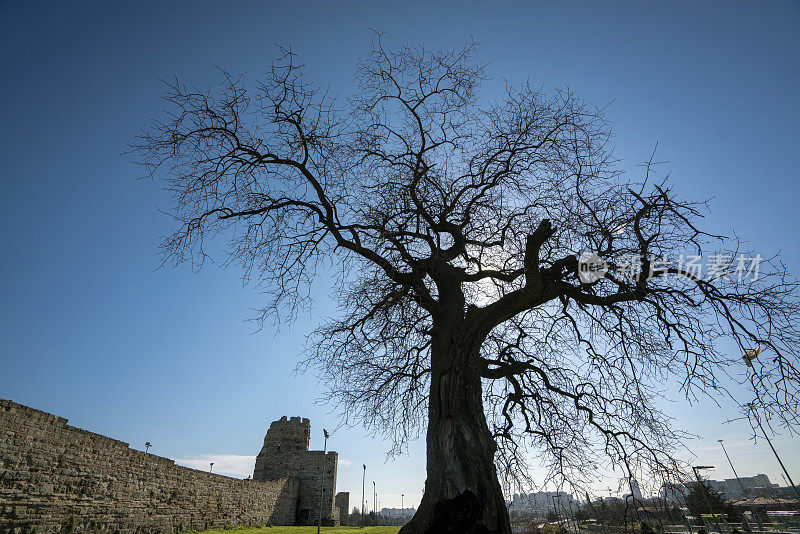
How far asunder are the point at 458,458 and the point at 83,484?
9.51 m

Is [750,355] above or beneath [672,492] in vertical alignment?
above

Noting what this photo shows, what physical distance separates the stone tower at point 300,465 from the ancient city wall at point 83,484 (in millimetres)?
14242

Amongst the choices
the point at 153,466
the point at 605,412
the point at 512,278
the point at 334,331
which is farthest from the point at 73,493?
the point at 605,412

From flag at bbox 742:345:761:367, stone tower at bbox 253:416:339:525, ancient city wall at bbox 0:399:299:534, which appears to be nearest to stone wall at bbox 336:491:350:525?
stone tower at bbox 253:416:339:525

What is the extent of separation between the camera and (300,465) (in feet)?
89.8

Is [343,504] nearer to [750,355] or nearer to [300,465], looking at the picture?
[300,465]

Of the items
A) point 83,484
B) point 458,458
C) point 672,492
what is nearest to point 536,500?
point 672,492

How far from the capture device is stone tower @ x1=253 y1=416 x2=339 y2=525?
26359 millimetres

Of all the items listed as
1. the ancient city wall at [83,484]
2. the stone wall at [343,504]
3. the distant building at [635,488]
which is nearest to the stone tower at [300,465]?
the stone wall at [343,504]

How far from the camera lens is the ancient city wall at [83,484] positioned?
718 cm

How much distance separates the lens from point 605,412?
234 inches

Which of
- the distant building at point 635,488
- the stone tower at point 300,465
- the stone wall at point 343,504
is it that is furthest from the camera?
the stone wall at point 343,504

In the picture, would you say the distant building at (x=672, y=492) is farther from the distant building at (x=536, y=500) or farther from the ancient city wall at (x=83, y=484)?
the ancient city wall at (x=83, y=484)

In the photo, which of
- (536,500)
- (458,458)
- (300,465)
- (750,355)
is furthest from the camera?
(300,465)
